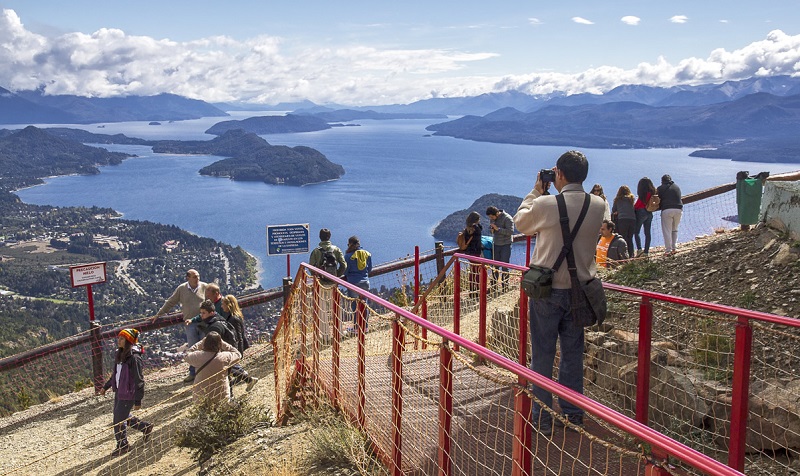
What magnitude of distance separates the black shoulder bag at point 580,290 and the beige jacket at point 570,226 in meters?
0.02

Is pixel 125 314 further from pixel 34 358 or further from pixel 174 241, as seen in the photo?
pixel 34 358

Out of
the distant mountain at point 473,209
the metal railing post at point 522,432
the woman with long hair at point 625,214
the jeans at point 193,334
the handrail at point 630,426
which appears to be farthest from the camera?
the distant mountain at point 473,209

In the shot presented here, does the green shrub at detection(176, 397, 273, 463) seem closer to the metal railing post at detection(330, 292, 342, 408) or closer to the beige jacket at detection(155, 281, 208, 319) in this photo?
the metal railing post at detection(330, 292, 342, 408)

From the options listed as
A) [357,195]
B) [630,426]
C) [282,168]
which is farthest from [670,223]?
[282,168]

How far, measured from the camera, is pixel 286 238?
12.1 m

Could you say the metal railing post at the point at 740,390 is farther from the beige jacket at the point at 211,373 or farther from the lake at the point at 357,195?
the lake at the point at 357,195

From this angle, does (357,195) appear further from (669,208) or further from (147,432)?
(147,432)

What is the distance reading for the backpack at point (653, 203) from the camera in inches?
417

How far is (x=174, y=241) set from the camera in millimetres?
114312

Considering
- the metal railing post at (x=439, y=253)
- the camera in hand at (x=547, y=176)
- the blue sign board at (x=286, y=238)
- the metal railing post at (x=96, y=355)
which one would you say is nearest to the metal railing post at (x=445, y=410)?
the camera in hand at (x=547, y=176)

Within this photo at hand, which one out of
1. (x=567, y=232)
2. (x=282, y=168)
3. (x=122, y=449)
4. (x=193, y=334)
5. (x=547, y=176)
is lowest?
(x=282, y=168)

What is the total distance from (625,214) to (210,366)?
7187 mm

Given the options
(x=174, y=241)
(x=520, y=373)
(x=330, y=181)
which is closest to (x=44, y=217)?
(x=174, y=241)

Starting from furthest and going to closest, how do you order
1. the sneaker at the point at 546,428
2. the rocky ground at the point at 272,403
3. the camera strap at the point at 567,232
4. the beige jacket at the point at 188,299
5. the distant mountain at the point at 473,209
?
the distant mountain at the point at 473,209, the beige jacket at the point at 188,299, the rocky ground at the point at 272,403, the sneaker at the point at 546,428, the camera strap at the point at 567,232
